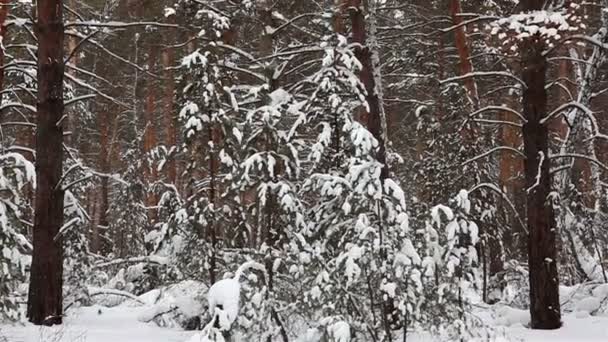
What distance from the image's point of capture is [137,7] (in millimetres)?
13031

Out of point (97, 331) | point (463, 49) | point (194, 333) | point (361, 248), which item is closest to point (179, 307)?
point (194, 333)

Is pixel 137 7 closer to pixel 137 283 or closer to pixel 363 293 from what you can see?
pixel 137 283

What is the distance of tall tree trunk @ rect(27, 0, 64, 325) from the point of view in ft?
29.0

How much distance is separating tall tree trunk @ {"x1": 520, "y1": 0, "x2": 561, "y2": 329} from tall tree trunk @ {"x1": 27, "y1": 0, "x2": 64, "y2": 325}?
6.81 m

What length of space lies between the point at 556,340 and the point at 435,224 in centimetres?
259

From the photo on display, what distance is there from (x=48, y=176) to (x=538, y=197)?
7.09 metres

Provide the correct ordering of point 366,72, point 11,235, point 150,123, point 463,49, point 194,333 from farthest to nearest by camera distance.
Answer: point 150,123 < point 463,49 < point 366,72 < point 194,333 < point 11,235

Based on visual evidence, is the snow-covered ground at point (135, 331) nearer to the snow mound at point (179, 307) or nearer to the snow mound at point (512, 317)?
the snow mound at point (512, 317)

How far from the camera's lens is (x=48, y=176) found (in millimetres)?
9008

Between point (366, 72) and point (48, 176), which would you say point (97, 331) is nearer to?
point (48, 176)

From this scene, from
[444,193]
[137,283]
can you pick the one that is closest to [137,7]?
[137,283]

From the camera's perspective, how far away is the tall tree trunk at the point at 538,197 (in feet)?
30.3

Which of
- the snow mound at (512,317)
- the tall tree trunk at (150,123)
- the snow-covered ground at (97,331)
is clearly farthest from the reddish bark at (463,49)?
the tall tree trunk at (150,123)

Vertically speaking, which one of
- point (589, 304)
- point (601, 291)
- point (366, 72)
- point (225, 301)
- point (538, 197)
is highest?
point (366, 72)
